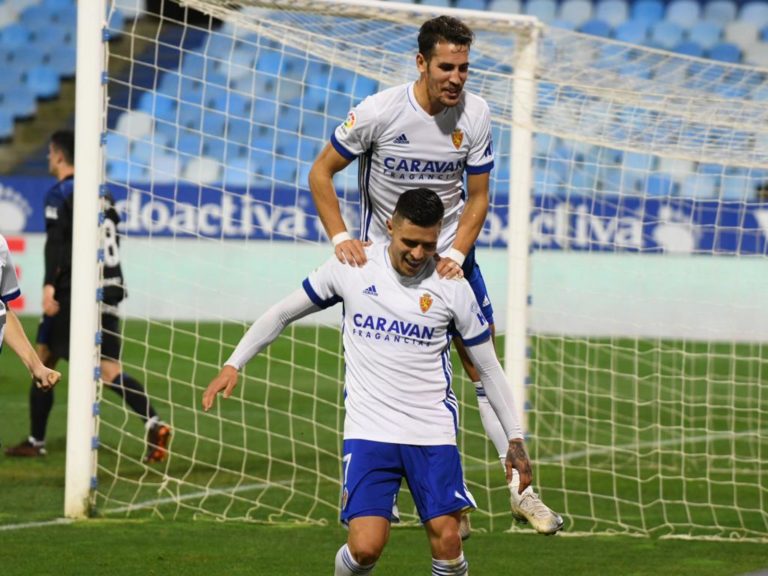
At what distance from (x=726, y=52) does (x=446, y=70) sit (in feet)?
61.1

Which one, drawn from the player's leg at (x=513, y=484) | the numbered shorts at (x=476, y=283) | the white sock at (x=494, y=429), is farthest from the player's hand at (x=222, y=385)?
the white sock at (x=494, y=429)

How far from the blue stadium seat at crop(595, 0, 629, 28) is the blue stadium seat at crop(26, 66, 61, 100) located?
890 centimetres

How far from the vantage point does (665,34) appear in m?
23.5

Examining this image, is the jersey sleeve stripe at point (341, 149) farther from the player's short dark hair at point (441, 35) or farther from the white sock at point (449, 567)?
the white sock at point (449, 567)

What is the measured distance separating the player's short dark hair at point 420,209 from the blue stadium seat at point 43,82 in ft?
62.3

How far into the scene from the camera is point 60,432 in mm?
11172

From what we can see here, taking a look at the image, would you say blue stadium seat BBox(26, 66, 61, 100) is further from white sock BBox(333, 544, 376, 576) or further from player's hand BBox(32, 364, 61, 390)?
white sock BBox(333, 544, 376, 576)

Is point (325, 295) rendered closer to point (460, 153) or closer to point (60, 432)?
point (460, 153)

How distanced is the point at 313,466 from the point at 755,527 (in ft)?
10.1

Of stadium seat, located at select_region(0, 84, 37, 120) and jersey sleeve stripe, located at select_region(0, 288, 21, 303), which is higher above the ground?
stadium seat, located at select_region(0, 84, 37, 120)

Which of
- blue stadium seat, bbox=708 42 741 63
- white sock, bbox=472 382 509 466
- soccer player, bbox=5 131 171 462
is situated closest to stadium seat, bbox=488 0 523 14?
blue stadium seat, bbox=708 42 741 63

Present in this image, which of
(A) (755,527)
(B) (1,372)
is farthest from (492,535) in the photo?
(B) (1,372)

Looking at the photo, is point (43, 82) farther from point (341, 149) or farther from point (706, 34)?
point (341, 149)

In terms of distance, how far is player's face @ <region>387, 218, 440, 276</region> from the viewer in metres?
5.10
